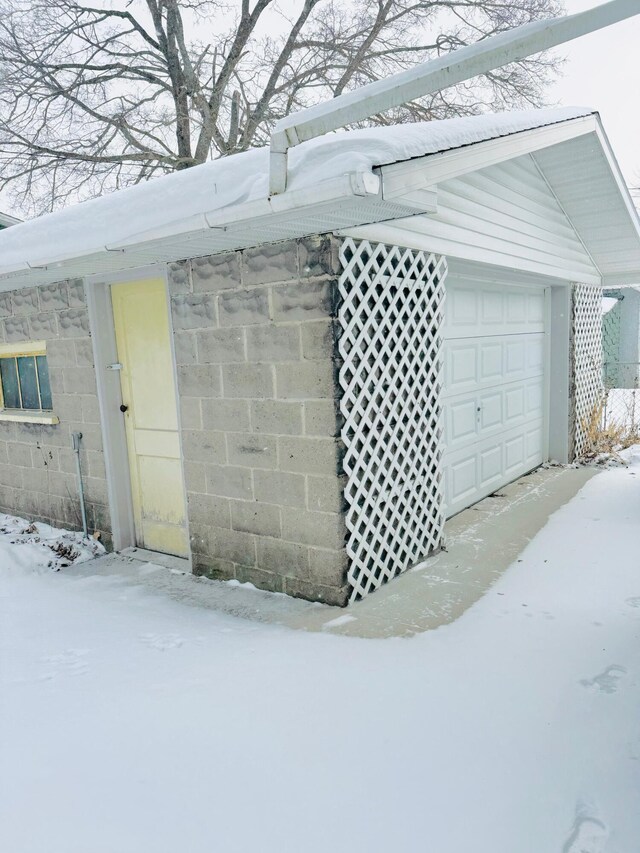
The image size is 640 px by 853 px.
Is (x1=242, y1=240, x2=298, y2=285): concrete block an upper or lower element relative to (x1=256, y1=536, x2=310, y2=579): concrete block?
upper

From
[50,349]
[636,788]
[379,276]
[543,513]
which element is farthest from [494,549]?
[50,349]

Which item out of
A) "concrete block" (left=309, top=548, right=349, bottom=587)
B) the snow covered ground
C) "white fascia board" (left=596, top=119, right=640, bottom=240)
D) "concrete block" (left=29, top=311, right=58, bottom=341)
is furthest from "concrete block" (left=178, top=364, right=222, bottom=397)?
"white fascia board" (left=596, top=119, right=640, bottom=240)

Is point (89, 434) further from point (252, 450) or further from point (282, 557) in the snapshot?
point (282, 557)

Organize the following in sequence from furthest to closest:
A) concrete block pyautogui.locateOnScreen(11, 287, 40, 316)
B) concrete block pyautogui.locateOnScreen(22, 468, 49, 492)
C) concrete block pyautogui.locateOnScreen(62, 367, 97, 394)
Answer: concrete block pyautogui.locateOnScreen(22, 468, 49, 492) < concrete block pyautogui.locateOnScreen(11, 287, 40, 316) < concrete block pyautogui.locateOnScreen(62, 367, 97, 394)

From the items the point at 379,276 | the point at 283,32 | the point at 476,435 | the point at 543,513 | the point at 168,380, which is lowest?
the point at 543,513

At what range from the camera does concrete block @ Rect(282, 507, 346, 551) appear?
371 cm

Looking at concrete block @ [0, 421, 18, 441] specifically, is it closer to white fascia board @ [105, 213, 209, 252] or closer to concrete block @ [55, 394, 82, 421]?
concrete block @ [55, 394, 82, 421]

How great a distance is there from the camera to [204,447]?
433 cm

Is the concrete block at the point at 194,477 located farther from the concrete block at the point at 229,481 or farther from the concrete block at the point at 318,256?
the concrete block at the point at 318,256

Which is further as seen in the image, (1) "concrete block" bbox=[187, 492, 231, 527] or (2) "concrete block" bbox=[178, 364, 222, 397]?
(1) "concrete block" bbox=[187, 492, 231, 527]

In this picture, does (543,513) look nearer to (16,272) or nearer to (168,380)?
A: (168,380)

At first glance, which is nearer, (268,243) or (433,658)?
(433,658)

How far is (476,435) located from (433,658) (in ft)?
10.4

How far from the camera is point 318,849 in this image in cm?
194
